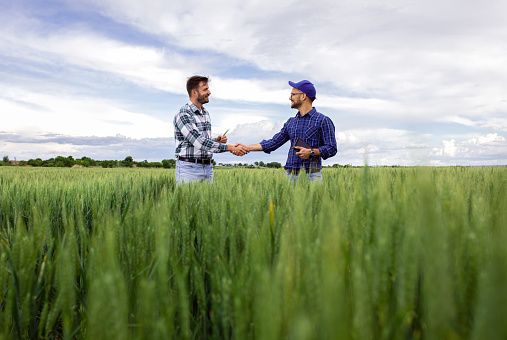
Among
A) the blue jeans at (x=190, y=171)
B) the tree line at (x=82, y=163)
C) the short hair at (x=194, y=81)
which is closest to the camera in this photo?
the blue jeans at (x=190, y=171)

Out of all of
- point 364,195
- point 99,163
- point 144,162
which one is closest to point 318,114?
point 364,195

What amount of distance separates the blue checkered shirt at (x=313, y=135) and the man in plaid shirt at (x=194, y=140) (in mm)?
1166

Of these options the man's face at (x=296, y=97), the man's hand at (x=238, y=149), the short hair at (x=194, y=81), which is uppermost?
the short hair at (x=194, y=81)

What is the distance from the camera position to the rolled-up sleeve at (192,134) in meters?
4.62

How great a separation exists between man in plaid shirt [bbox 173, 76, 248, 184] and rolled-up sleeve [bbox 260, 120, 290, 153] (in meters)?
0.65

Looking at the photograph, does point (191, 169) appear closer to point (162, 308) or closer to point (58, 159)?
point (162, 308)

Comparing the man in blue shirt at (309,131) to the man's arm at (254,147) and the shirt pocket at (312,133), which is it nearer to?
the shirt pocket at (312,133)

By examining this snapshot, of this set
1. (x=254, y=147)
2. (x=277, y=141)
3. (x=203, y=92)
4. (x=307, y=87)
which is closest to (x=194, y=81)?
(x=203, y=92)

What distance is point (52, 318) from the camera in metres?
0.96

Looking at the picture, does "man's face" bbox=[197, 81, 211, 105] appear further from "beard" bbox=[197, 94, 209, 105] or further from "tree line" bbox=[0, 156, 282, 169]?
"tree line" bbox=[0, 156, 282, 169]

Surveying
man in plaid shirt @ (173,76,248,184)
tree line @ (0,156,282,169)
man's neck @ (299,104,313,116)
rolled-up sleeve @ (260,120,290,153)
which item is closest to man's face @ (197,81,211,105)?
man in plaid shirt @ (173,76,248,184)

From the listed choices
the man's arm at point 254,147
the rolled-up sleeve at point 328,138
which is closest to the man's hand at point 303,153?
the rolled-up sleeve at point 328,138

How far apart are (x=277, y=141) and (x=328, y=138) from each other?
886 millimetres

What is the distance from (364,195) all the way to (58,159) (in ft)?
77.5
